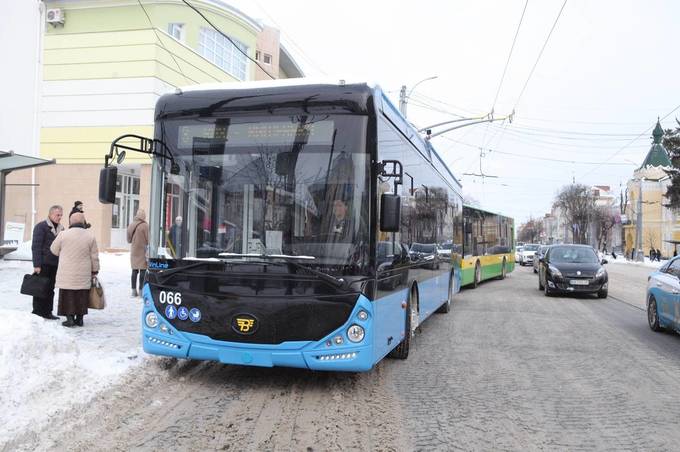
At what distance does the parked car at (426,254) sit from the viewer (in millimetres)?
7621

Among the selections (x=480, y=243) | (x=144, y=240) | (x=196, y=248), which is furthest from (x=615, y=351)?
(x=480, y=243)

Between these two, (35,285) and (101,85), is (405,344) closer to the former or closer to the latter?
(35,285)

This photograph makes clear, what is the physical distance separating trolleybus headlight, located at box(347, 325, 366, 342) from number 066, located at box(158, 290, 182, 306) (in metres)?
1.73

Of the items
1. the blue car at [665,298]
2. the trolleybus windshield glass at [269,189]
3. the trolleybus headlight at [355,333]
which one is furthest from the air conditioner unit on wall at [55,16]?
the trolleybus headlight at [355,333]

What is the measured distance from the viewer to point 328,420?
4.79 meters

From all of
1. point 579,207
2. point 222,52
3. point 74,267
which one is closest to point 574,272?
point 74,267

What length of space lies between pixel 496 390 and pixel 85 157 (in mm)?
25942

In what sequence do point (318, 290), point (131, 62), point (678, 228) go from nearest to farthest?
point (318, 290) → point (131, 62) → point (678, 228)

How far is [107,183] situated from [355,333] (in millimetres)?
2975

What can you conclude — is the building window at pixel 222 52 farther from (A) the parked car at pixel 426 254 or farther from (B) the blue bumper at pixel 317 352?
(B) the blue bumper at pixel 317 352

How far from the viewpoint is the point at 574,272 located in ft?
51.4

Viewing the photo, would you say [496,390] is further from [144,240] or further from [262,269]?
[144,240]

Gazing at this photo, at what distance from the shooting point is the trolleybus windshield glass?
528 cm

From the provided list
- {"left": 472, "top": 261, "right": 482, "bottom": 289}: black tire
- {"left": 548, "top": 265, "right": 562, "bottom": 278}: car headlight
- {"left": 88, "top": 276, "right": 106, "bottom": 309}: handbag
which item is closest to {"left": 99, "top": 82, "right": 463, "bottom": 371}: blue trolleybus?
{"left": 88, "top": 276, "right": 106, "bottom": 309}: handbag
